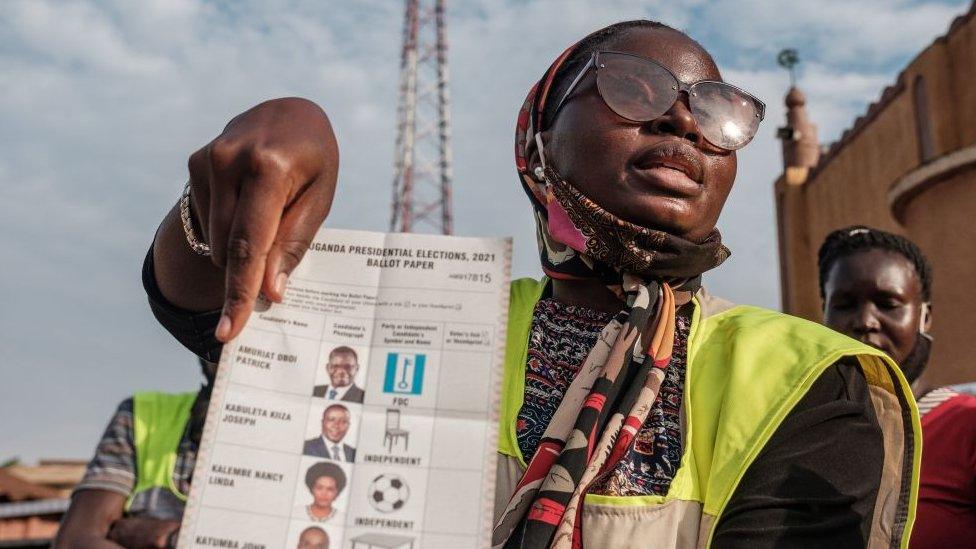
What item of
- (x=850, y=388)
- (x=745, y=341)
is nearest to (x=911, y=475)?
(x=850, y=388)

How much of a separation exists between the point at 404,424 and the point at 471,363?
104 mm

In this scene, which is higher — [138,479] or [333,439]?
[138,479]

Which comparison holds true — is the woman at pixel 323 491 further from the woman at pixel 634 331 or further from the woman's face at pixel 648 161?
the woman's face at pixel 648 161

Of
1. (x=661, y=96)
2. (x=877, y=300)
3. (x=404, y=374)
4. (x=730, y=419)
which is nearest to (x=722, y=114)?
(x=661, y=96)

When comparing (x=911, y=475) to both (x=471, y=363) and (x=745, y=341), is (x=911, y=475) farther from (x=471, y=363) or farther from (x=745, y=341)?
(x=471, y=363)

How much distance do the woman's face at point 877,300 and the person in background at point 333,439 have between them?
2.82 m

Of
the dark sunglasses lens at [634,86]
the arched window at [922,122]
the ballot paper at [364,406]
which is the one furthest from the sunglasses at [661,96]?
the arched window at [922,122]

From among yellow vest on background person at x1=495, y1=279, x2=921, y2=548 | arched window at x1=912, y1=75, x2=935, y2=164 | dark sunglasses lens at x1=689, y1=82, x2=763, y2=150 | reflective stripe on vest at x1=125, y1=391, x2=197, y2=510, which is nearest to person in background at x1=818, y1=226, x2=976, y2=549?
yellow vest on background person at x1=495, y1=279, x2=921, y2=548

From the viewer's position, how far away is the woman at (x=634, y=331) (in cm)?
120

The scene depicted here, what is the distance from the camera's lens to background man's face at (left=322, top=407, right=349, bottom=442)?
1098mm

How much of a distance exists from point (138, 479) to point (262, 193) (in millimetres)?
2547

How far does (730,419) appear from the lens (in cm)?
146

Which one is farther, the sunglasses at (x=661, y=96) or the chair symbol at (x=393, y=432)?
the sunglasses at (x=661, y=96)

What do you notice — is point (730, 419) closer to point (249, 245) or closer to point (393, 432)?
point (393, 432)
